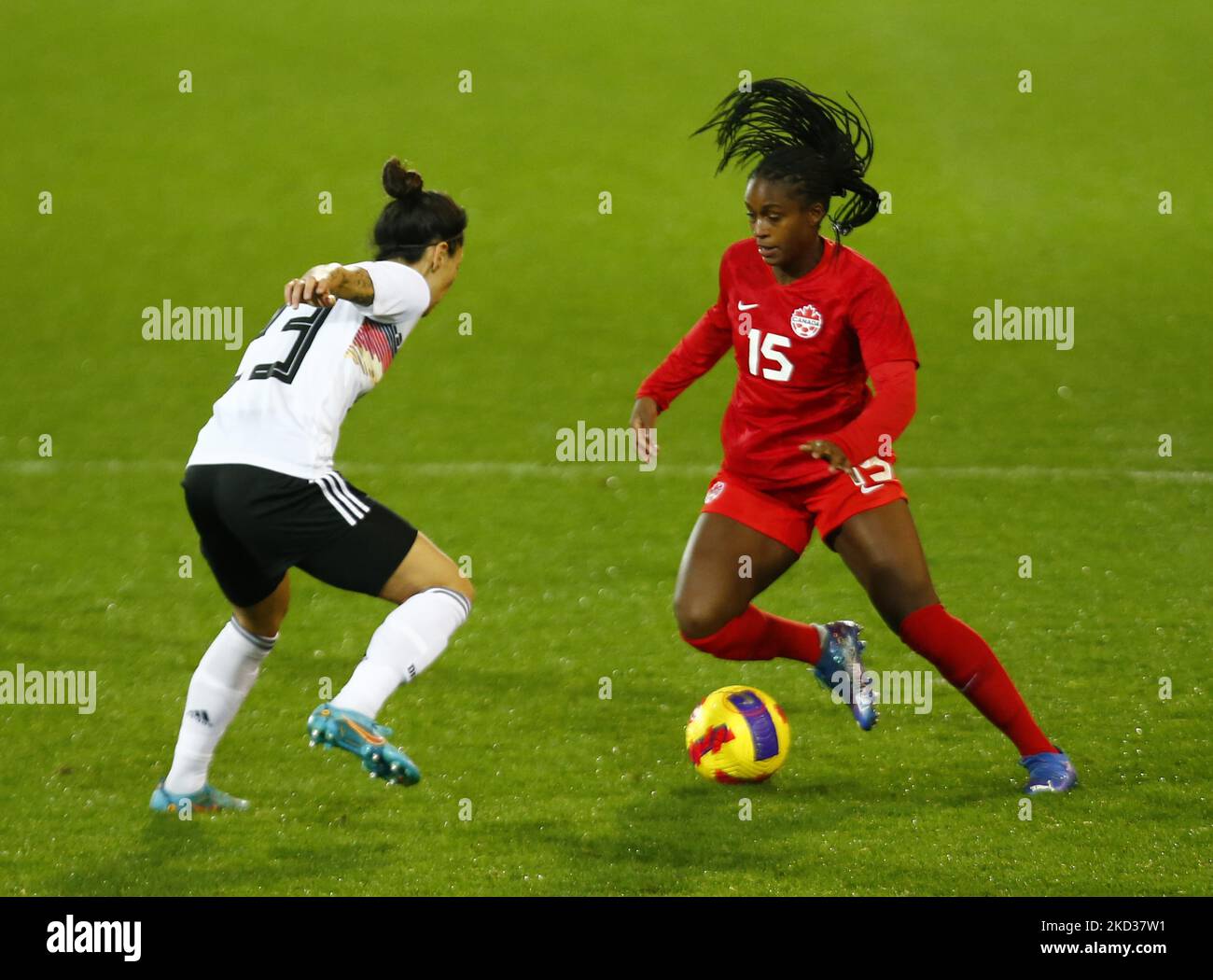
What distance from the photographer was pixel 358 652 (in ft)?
25.1

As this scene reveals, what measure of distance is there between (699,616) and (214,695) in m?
1.71

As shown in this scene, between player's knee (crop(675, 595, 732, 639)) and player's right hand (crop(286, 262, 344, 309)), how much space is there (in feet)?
6.26

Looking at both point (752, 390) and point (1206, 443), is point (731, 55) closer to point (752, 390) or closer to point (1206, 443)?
point (1206, 443)

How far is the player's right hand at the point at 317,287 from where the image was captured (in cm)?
467

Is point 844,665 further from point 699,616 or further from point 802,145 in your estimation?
point 802,145

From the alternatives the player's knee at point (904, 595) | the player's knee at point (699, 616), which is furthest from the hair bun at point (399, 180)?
the player's knee at point (904, 595)

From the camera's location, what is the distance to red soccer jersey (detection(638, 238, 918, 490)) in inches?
226

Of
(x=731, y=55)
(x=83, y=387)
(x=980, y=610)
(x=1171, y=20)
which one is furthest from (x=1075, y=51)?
(x=980, y=610)

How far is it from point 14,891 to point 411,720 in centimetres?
196

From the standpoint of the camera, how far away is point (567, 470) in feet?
37.0

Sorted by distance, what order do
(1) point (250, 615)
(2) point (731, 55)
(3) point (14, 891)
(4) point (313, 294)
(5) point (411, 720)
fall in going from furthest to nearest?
1. (2) point (731, 55)
2. (5) point (411, 720)
3. (1) point (250, 615)
4. (3) point (14, 891)
5. (4) point (313, 294)

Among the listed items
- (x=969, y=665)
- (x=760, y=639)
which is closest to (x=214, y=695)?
(x=760, y=639)

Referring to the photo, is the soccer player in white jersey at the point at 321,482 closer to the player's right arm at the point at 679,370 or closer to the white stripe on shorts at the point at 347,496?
the white stripe on shorts at the point at 347,496

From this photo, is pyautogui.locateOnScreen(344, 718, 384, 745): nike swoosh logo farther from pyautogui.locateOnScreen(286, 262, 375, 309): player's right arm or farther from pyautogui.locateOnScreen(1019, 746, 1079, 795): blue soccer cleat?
pyautogui.locateOnScreen(1019, 746, 1079, 795): blue soccer cleat
